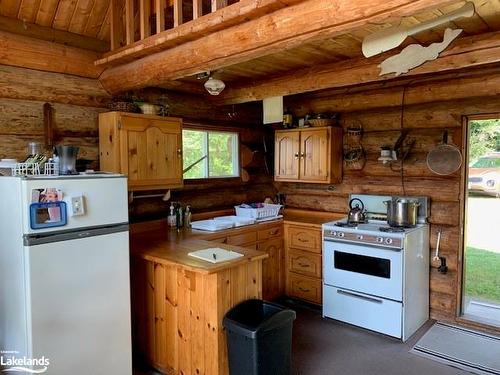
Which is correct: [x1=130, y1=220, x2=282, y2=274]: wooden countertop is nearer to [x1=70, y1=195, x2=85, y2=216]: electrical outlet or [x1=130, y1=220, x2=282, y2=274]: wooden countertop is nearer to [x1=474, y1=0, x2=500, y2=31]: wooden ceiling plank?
[x1=70, y1=195, x2=85, y2=216]: electrical outlet

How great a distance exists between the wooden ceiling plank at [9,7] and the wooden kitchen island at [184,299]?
1831 millimetres

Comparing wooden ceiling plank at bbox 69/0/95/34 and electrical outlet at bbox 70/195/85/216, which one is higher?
wooden ceiling plank at bbox 69/0/95/34

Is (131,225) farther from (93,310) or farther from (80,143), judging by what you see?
(93,310)

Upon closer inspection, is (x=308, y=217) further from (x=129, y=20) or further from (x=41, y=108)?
(x=41, y=108)

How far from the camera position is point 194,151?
13.2ft

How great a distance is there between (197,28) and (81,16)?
1.22 meters

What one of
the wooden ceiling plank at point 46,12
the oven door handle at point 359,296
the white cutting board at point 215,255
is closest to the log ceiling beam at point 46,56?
the wooden ceiling plank at point 46,12

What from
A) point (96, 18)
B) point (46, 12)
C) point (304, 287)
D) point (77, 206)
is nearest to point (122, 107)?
point (96, 18)

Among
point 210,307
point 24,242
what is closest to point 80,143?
point 24,242

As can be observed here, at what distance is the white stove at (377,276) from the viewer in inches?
127

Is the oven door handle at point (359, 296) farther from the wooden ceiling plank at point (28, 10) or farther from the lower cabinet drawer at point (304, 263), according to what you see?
the wooden ceiling plank at point (28, 10)

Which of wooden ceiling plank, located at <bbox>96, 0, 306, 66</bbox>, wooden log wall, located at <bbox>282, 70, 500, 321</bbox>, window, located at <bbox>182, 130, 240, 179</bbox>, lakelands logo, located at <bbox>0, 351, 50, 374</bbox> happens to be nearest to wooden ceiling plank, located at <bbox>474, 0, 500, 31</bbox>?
wooden log wall, located at <bbox>282, 70, 500, 321</bbox>

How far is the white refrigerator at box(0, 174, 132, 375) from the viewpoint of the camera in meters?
2.05

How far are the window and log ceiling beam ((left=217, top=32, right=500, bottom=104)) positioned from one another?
0.45 meters
